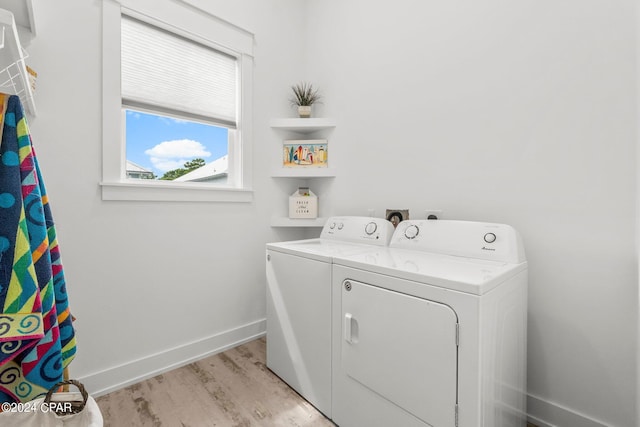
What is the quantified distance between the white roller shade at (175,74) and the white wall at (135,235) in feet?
0.58

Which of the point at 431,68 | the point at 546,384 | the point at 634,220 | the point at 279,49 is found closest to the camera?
the point at 634,220

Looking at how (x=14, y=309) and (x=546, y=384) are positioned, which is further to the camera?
(x=546, y=384)

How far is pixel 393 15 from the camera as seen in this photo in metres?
2.00

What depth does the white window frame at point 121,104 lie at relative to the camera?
1.66 metres

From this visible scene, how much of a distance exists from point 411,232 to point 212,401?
1.39 meters

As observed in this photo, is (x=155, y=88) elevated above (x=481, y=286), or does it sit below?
above

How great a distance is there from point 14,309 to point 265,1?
7.97 ft

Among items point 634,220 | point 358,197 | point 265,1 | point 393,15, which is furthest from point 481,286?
point 265,1

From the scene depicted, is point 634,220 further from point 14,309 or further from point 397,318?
point 14,309

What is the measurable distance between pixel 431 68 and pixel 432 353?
5.12ft

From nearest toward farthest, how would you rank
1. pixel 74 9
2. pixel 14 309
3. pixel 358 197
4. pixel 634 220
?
pixel 14 309 < pixel 634 220 < pixel 74 9 < pixel 358 197

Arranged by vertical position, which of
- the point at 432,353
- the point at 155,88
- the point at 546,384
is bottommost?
the point at 546,384

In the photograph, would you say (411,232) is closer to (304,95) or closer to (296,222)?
(296,222)

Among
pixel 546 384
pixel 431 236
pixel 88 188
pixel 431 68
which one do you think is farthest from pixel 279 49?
pixel 546 384
